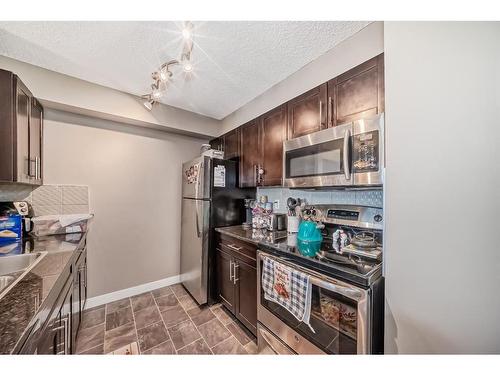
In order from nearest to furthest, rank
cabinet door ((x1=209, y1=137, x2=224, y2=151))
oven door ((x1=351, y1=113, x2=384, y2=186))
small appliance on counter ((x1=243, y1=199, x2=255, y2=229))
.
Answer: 1. oven door ((x1=351, y1=113, x2=384, y2=186))
2. small appliance on counter ((x1=243, y1=199, x2=255, y2=229))
3. cabinet door ((x1=209, y1=137, x2=224, y2=151))

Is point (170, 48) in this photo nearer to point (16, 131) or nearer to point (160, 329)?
point (16, 131)

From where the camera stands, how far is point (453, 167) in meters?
0.75

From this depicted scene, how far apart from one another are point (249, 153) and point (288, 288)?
1.48 m

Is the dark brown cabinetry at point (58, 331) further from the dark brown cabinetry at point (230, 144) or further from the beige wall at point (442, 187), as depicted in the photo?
the dark brown cabinetry at point (230, 144)

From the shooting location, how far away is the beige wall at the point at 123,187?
6.56 ft

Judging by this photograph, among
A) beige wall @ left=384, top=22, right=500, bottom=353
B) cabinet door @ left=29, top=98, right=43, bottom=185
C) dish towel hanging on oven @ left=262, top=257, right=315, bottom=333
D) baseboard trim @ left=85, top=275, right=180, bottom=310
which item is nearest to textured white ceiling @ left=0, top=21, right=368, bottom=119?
cabinet door @ left=29, top=98, right=43, bottom=185

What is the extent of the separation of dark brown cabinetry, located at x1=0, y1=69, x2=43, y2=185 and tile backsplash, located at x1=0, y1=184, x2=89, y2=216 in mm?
375

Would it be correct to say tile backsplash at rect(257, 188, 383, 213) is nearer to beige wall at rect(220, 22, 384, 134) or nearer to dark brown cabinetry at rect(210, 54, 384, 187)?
dark brown cabinetry at rect(210, 54, 384, 187)

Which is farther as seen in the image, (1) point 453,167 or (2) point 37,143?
(2) point 37,143

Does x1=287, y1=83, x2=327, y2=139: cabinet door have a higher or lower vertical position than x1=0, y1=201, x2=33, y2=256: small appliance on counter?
higher

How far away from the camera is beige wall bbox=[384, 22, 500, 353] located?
2.26 feet

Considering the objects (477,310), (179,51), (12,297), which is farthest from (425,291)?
(179,51)

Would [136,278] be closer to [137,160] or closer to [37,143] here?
[137,160]

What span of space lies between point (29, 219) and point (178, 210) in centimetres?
143
